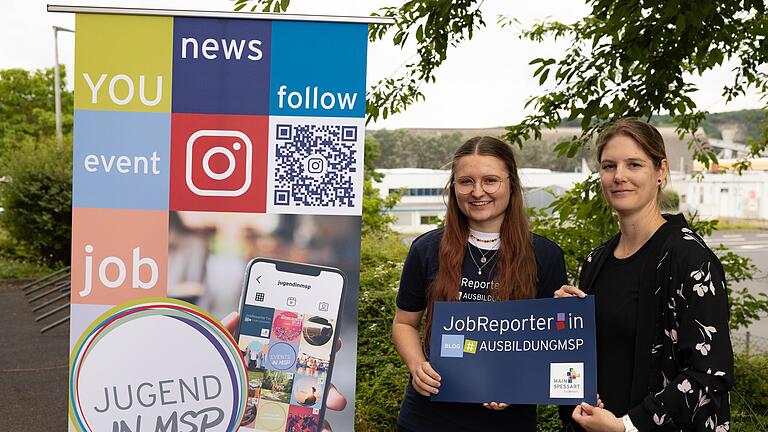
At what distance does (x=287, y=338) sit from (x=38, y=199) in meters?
15.4

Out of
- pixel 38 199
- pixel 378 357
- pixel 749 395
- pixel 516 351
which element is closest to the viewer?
pixel 516 351

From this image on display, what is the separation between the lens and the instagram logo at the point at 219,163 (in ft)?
8.32

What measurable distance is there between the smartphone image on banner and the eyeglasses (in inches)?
20.9

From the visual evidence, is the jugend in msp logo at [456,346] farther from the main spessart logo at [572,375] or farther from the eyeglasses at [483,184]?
the eyeglasses at [483,184]

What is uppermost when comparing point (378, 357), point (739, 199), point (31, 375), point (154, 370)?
point (739, 199)

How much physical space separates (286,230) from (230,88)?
53cm

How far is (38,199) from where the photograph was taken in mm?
16156

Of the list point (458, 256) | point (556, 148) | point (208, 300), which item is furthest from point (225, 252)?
point (556, 148)

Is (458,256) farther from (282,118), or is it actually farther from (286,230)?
(282,118)

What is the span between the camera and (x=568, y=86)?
5160 mm

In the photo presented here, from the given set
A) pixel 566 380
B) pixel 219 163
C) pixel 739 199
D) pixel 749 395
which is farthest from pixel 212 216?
pixel 739 199

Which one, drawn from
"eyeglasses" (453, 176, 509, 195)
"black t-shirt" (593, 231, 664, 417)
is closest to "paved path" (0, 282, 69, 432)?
"eyeglasses" (453, 176, 509, 195)

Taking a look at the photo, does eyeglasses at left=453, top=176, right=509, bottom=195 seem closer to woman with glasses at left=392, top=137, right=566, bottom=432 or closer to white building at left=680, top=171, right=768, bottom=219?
woman with glasses at left=392, top=137, right=566, bottom=432

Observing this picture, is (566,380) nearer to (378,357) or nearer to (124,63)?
(124,63)
